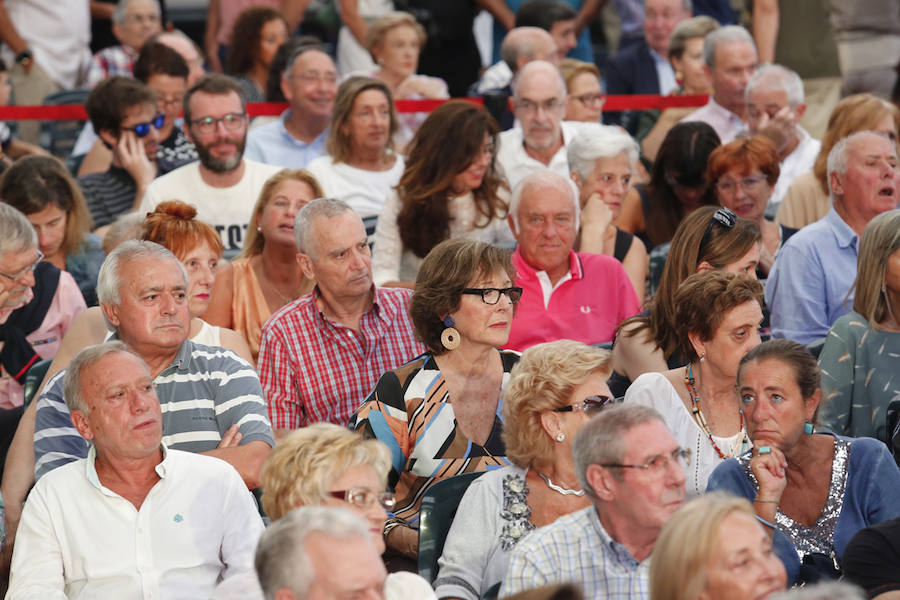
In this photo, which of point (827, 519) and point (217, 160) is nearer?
point (827, 519)

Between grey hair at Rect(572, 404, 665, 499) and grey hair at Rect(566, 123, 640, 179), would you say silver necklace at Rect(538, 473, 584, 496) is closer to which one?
grey hair at Rect(572, 404, 665, 499)

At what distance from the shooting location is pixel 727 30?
7.55 m

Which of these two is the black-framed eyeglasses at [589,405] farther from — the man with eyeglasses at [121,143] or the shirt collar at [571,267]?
the man with eyeglasses at [121,143]

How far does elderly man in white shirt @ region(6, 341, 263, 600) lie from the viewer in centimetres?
348

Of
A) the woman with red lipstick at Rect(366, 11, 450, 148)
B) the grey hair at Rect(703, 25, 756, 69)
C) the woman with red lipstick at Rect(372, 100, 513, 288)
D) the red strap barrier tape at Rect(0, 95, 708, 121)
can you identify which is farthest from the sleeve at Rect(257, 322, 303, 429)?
the grey hair at Rect(703, 25, 756, 69)

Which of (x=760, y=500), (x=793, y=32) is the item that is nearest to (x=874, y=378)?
(x=760, y=500)

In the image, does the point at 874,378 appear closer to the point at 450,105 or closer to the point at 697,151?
the point at 697,151

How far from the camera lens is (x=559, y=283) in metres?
5.24

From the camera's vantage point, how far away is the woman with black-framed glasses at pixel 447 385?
13.1 feet

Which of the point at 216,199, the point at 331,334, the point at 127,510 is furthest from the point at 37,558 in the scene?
the point at 216,199

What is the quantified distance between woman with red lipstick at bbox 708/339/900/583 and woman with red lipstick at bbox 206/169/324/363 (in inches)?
86.4

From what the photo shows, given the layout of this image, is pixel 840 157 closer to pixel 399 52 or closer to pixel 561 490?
pixel 561 490

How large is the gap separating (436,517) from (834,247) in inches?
100

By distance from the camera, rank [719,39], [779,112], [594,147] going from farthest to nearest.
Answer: [719,39], [779,112], [594,147]
